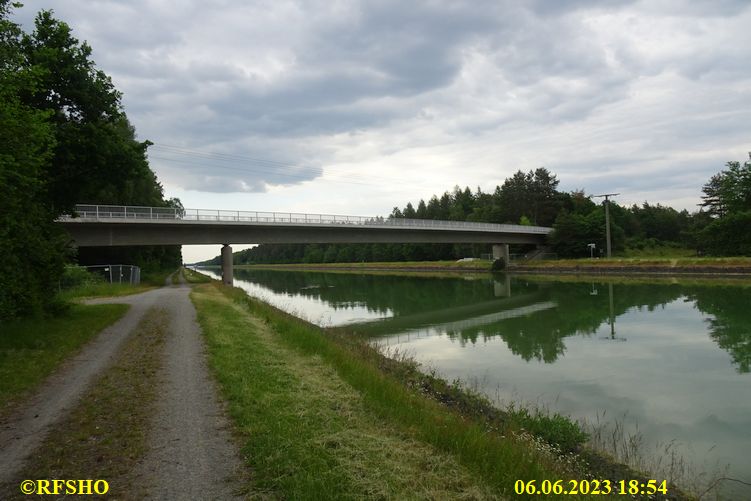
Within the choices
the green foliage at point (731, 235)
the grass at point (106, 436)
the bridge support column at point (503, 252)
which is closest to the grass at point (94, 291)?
the grass at point (106, 436)

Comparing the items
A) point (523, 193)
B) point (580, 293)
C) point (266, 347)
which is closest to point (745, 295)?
point (580, 293)

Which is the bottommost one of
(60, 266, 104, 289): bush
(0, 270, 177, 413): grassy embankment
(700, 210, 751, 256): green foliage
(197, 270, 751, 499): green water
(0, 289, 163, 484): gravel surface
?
(197, 270, 751, 499): green water

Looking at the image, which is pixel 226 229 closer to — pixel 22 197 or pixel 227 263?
pixel 227 263

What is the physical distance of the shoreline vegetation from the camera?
5.38 metres

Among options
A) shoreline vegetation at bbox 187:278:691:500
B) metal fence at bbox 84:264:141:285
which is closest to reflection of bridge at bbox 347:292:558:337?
shoreline vegetation at bbox 187:278:691:500

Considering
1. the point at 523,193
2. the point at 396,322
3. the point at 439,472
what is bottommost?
the point at 396,322

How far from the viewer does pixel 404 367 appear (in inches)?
540

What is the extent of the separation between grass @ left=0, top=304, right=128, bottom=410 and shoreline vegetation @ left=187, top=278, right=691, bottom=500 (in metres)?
3.48

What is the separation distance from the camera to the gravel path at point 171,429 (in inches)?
208

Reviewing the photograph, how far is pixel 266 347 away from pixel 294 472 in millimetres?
8229

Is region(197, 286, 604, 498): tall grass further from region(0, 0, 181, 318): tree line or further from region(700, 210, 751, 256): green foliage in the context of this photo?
region(700, 210, 751, 256): green foliage

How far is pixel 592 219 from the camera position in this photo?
266 ft

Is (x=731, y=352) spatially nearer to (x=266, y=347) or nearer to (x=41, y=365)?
(x=266, y=347)

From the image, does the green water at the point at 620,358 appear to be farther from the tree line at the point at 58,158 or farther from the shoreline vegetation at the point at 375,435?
the tree line at the point at 58,158
